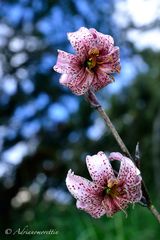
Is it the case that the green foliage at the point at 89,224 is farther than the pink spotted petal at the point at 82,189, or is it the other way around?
the green foliage at the point at 89,224

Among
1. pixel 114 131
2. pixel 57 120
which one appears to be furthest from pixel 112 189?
pixel 57 120

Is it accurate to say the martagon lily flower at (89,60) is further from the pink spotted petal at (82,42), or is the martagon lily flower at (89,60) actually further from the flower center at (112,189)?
the flower center at (112,189)

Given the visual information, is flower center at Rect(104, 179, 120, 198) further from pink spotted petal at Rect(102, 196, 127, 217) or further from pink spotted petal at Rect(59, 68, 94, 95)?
pink spotted petal at Rect(59, 68, 94, 95)

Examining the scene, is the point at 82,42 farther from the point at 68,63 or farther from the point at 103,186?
the point at 103,186

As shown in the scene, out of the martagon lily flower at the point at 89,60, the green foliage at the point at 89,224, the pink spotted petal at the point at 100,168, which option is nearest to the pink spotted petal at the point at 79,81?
the martagon lily flower at the point at 89,60

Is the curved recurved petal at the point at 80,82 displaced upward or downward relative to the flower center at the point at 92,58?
downward
